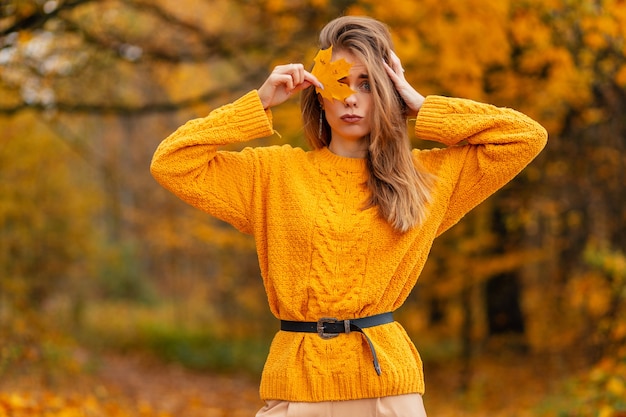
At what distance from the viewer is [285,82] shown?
298cm

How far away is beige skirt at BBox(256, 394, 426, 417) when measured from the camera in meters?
2.81

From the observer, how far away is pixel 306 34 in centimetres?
840

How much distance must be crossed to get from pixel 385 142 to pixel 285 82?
386 mm

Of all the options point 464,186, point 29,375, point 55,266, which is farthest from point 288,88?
point 55,266

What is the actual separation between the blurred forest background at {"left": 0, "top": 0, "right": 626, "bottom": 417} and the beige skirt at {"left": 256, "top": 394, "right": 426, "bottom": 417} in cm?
267

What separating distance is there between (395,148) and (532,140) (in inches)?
18.1

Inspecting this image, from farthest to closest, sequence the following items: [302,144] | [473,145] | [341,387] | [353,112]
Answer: [302,144] < [473,145] < [353,112] < [341,387]

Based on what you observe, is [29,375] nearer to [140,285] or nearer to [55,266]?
[55,266]

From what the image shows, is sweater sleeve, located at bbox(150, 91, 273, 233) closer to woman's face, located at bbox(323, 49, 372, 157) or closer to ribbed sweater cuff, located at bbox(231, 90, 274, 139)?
ribbed sweater cuff, located at bbox(231, 90, 274, 139)

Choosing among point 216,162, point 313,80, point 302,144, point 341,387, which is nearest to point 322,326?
point 341,387

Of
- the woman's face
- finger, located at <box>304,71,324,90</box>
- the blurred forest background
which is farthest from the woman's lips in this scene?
the blurred forest background

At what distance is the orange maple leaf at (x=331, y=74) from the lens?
2.89m

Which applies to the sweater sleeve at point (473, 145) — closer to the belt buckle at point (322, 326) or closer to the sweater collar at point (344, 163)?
the sweater collar at point (344, 163)

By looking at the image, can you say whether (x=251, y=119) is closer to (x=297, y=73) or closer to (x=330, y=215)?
(x=297, y=73)
